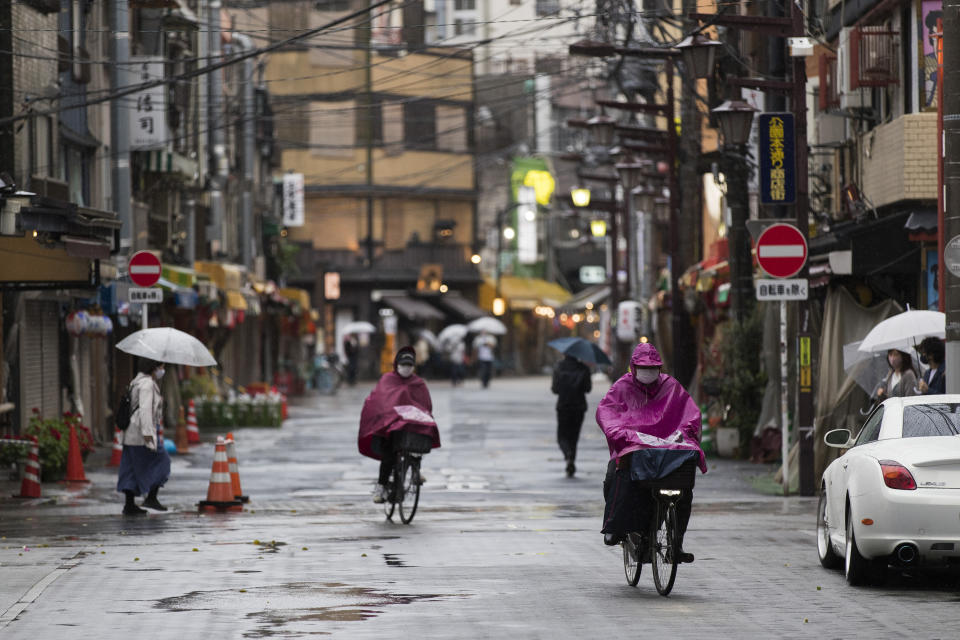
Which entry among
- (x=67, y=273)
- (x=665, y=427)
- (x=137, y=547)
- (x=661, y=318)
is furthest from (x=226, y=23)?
(x=665, y=427)

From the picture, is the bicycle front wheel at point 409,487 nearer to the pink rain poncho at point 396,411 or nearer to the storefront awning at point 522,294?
the pink rain poncho at point 396,411

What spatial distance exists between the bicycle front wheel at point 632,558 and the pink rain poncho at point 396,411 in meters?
5.84

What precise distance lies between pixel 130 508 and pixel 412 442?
11.7ft

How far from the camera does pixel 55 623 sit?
36.0ft

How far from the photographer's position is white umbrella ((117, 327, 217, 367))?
68.6 feet

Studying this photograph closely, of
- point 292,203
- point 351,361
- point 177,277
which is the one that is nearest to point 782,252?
point 177,277

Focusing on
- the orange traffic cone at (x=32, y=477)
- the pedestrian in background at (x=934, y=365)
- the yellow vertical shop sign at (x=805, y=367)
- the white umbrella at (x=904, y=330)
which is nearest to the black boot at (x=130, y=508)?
the orange traffic cone at (x=32, y=477)

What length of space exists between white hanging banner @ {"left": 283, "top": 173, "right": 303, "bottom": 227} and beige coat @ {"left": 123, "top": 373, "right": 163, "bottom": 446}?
1919 inches

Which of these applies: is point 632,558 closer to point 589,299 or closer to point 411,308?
point 411,308

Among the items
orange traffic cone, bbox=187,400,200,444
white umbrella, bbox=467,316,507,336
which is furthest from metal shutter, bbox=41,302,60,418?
white umbrella, bbox=467,316,507,336

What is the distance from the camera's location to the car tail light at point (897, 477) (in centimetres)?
1186

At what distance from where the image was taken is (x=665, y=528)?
40.5ft

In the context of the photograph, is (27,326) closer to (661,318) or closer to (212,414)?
(212,414)

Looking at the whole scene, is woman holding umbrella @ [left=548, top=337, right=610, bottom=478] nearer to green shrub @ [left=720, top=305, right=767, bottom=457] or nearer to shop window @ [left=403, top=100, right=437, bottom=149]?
green shrub @ [left=720, top=305, right=767, bottom=457]
